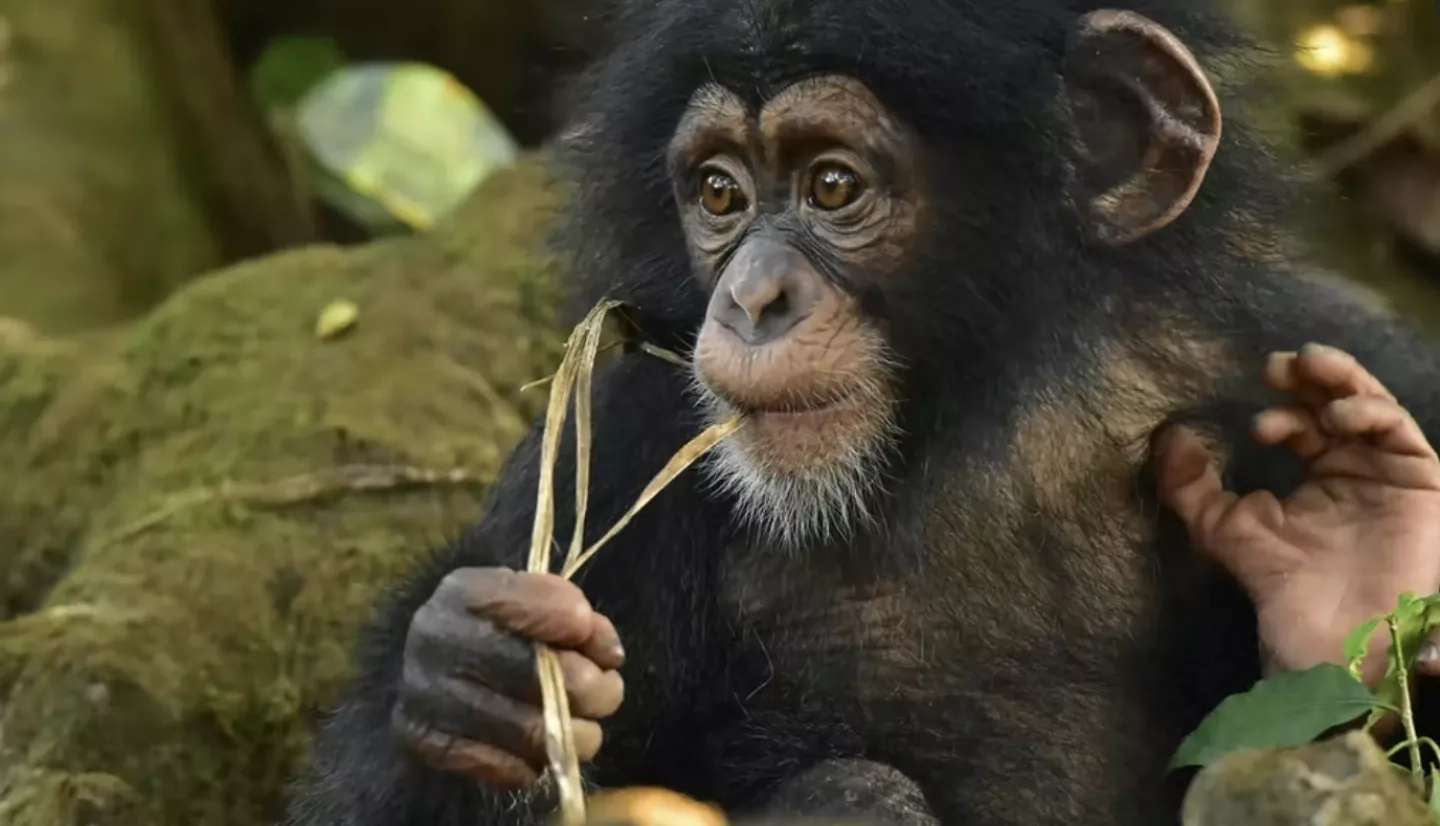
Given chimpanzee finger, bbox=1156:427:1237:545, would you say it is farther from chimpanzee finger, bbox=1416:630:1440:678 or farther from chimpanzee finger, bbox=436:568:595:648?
chimpanzee finger, bbox=436:568:595:648

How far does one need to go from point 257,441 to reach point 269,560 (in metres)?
0.40

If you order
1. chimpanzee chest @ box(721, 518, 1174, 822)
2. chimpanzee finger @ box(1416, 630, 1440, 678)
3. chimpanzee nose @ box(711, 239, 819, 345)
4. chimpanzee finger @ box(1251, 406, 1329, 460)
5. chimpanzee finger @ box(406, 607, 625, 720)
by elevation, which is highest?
chimpanzee nose @ box(711, 239, 819, 345)

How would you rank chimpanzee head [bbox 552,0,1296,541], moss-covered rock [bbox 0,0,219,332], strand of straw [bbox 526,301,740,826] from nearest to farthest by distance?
strand of straw [bbox 526,301,740,826] < chimpanzee head [bbox 552,0,1296,541] < moss-covered rock [bbox 0,0,219,332]

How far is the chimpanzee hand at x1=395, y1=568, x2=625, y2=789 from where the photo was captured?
269 centimetres

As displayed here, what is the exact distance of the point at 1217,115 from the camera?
3088 millimetres

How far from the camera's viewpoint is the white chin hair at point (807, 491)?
123 inches

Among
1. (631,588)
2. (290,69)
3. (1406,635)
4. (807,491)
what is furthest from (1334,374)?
(290,69)

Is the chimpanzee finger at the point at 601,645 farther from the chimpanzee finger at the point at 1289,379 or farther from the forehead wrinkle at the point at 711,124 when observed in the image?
the chimpanzee finger at the point at 1289,379

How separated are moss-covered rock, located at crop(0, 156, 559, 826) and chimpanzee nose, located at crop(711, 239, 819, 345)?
3.04 feet

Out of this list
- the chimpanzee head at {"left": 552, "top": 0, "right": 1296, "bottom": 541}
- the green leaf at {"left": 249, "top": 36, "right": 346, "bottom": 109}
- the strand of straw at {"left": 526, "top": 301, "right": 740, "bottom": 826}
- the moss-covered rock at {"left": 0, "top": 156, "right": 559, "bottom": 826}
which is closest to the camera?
the strand of straw at {"left": 526, "top": 301, "right": 740, "bottom": 826}

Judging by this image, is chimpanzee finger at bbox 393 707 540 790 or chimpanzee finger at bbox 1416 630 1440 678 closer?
chimpanzee finger at bbox 393 707 540 790

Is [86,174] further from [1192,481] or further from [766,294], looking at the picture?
[1192,481]

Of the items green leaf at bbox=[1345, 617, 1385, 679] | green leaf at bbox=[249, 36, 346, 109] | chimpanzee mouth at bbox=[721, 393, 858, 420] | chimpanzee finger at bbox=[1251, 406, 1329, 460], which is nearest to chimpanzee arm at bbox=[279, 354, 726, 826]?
chimpanzee mouth at bbox=[721, 393, 858, 420]

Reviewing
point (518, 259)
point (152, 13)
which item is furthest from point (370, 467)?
point (152, 13)
